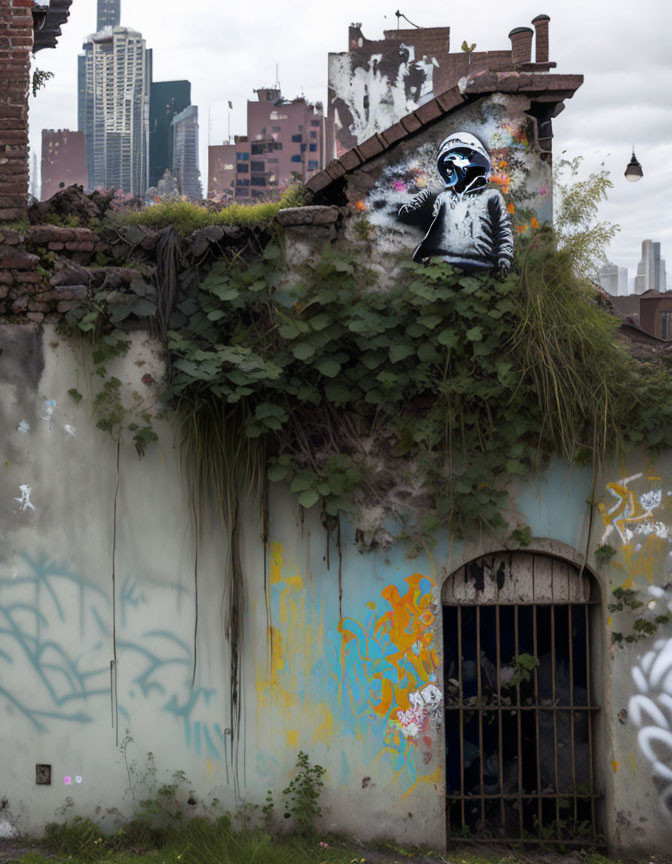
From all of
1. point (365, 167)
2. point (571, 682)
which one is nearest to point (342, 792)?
point (571, 682)

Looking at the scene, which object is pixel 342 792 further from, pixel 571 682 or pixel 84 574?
pixel 84 574

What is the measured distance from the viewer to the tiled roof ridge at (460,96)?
592 centimetres

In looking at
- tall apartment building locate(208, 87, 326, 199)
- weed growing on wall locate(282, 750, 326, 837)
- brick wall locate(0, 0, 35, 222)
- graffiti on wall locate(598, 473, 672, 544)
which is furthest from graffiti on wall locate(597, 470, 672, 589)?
tall apartment building locate(208, 87, 326, 199)

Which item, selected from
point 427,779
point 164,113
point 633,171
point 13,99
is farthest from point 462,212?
point 164,113

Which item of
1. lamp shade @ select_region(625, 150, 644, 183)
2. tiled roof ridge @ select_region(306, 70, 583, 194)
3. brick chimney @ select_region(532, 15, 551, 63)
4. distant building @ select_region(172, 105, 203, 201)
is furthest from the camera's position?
distant building @ select_region(172, 105, 203, 201)

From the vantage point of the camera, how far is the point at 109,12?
159750 mm

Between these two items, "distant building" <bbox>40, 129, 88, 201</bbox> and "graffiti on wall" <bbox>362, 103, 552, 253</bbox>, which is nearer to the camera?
"graffiti on wall" <bbox>362, 103, 552, 253</bbox>

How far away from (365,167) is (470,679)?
12.7 ft

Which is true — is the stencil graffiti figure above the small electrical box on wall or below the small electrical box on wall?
above

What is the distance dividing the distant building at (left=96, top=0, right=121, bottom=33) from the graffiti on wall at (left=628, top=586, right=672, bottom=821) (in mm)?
177650

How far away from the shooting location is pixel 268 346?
5.75m

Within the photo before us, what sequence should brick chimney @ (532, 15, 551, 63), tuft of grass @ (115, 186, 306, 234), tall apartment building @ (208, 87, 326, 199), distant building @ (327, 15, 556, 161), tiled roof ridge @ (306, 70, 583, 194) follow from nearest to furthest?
tiled roof ridge @ (306, 70, 583, 194), tuft of grass @ (115, 186, 306, 234), brick chimney @ (532, 15, 551, 63), distant building @ (327, 15, 556, 161), tall apartment building @ (208, 87, 326, 199)

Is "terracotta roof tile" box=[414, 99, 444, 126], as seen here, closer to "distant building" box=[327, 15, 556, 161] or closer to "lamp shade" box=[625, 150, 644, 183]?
"lamp shade" box=[625, 150, 644, 183]

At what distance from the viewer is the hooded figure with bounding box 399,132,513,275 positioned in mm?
5961
